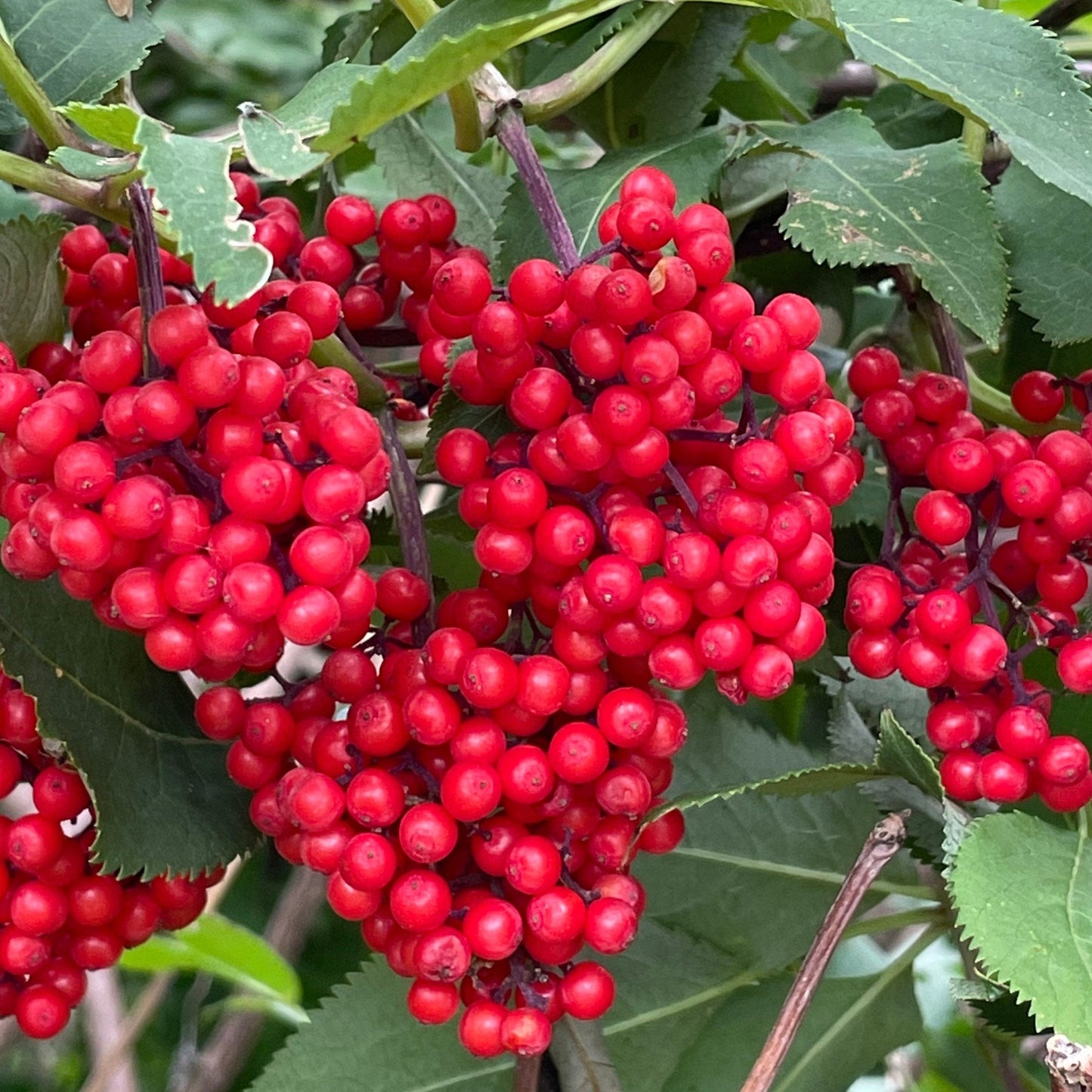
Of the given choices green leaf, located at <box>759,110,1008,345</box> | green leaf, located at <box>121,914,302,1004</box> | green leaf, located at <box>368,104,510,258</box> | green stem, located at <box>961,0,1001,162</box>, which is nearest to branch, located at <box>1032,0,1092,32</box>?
green stem, located at <box>961,0,1001,162</box>

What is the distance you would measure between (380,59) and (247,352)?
1.54 ft

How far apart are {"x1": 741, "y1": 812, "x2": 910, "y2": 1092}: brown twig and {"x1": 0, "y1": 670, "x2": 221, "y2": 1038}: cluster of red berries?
1.08ft

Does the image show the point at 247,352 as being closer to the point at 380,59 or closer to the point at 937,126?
the point at 380,59

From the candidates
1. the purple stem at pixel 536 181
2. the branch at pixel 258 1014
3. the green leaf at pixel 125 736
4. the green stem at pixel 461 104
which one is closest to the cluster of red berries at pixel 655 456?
the purple stem at pixel 536 181

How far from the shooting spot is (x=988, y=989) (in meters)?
0.75

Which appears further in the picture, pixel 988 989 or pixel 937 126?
pixel 937 126

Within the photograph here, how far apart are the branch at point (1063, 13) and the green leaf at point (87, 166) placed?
69 cm

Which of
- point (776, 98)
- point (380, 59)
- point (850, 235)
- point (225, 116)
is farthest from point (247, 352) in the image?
point (225, 116)

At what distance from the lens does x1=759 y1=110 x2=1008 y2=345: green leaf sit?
74 cm

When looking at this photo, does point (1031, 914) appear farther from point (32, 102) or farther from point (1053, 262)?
point (32, 102)

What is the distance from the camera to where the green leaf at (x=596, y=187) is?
2.63ft

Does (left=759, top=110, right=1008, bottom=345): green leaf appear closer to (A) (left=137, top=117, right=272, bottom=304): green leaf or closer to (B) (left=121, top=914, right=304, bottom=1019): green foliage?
(A) (left=137, top=117, right=272, bottom=304): green leaf

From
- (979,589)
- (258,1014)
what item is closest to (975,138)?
(979,589)

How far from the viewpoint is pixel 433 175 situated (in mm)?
1021
